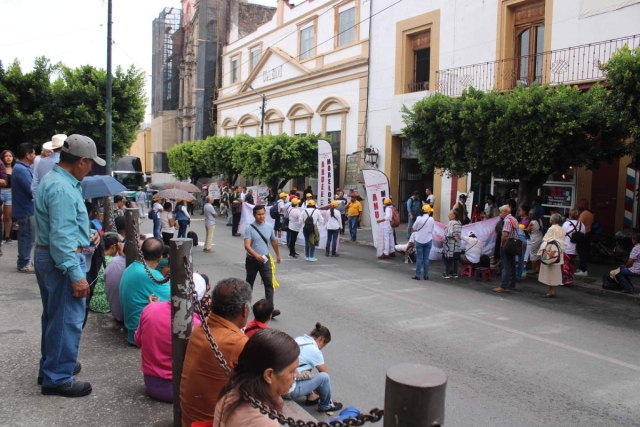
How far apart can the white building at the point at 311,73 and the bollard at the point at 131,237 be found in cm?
1821

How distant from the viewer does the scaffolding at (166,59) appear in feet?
184

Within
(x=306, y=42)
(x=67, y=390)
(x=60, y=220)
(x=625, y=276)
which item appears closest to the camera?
(x=60, y=220)

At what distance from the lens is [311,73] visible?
27.2 metres

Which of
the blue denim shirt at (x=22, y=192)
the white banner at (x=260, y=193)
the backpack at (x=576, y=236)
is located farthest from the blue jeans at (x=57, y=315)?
the white banner at (x=260, y=193)

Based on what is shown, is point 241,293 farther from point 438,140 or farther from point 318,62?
point 318,62

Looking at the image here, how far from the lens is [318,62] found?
2714 centimetres

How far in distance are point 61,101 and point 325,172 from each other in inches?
379

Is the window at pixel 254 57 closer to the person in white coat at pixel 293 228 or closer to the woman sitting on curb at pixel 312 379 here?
the person in white coat at pixel 293 228

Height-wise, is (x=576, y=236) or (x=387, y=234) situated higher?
(x=576, y=236)

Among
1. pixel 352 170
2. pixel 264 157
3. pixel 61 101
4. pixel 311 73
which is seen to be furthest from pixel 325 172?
pixel 61 101

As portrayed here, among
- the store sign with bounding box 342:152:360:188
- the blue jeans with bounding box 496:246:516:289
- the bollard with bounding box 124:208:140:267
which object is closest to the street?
the blue jeans with bounding box 496:246:516:289

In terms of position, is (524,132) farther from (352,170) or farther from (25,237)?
(352,170)

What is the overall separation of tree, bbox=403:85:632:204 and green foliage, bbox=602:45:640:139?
0.44 metres

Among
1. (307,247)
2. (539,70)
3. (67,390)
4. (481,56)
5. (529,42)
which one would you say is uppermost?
(529,42)
